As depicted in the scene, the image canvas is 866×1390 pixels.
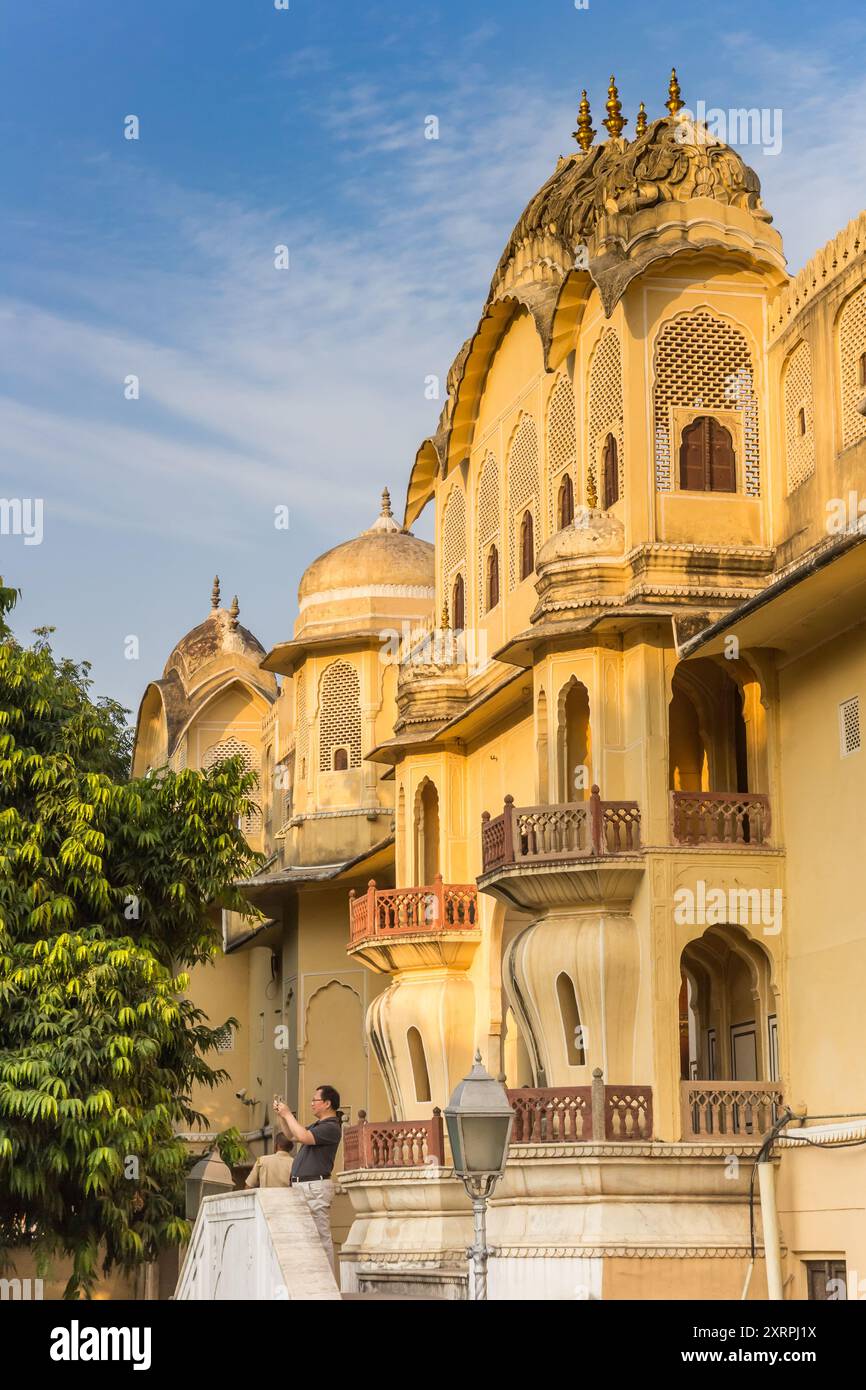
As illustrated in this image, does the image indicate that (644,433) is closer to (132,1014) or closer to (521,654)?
(521,654)

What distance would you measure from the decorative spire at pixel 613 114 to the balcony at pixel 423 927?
31.0ft

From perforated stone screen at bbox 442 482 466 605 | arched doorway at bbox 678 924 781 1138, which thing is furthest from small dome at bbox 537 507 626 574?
perforated stone screen at bbox 442 482 466 605

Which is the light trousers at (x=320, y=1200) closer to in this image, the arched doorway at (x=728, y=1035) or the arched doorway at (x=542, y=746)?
the arched doorway at (x=728, y=1035)

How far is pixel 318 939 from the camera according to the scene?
3547cm

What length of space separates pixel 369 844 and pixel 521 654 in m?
11.2

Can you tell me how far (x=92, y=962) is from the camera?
24031 mm

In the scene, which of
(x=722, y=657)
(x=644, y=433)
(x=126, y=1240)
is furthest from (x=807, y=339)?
(x=126, y=1240)

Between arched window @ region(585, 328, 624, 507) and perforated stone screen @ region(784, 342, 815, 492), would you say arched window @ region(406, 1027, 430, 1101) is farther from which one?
perforated stone screen @ region(784, 342, 815, 492)

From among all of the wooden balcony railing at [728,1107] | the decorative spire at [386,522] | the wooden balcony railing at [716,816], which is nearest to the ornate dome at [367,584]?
the decorative spire at [386,522]

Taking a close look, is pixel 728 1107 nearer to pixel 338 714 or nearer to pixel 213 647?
pixel 338 714

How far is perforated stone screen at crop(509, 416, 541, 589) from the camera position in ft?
87.7

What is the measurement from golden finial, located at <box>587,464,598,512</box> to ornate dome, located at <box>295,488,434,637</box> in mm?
11482
